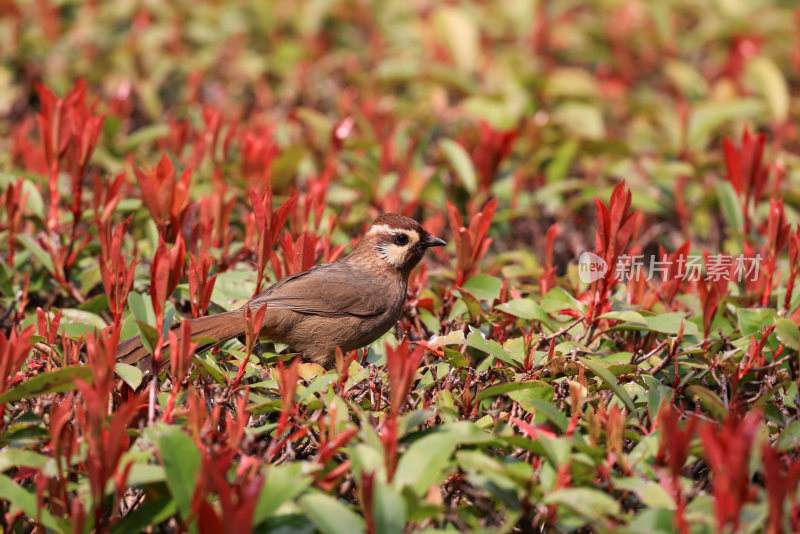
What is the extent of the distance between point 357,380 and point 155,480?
93cm

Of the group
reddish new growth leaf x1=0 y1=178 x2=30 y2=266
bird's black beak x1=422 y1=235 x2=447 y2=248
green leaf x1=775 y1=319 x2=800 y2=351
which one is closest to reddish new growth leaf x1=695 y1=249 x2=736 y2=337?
green leaf x1=775 y1=319 x2=800 y2=351

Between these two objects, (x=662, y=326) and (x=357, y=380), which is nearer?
(x=357, y=380)

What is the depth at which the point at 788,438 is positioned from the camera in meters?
2.78

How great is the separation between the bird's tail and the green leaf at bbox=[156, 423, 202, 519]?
3.21ft

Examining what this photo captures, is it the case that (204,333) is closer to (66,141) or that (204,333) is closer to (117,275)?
(117,275)

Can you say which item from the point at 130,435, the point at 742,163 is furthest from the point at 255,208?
the point at 742,163

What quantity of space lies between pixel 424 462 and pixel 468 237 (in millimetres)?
1595

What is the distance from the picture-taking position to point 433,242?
15.0ft

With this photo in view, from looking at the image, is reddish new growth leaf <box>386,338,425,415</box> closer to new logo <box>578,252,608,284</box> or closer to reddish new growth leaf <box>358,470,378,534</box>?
reddish new growth leaf <box>358,470,378,534</box>

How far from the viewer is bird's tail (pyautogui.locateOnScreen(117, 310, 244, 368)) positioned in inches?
139

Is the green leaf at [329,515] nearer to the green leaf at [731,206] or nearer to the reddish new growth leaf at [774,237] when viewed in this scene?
the reddish new growth leaf at [774,237]

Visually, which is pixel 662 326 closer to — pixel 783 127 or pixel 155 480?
pixel 155 480

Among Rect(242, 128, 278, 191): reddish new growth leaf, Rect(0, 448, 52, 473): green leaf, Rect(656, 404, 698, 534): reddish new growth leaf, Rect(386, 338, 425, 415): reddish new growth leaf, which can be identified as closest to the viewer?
Rect(656, 404, 698, 534): reddish new growth leaf

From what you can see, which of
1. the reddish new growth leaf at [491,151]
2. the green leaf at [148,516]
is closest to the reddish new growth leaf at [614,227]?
the green leaf at [148,516]
